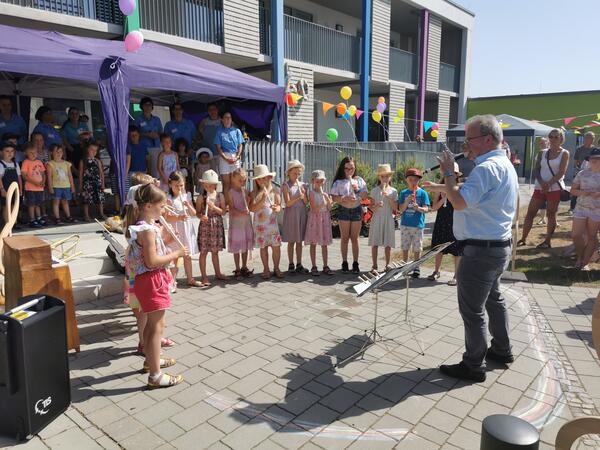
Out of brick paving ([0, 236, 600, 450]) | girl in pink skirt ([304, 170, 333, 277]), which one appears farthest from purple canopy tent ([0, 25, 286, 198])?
brick paving ([0, 236, 600, 450])

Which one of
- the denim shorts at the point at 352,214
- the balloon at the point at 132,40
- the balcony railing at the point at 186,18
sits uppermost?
the balcony railing at the point at 186,18

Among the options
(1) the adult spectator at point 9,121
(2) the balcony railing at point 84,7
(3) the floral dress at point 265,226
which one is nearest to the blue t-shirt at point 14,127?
(1) the adult spectator at point 9,121

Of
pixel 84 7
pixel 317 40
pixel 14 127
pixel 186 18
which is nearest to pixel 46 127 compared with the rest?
pixel 14 127

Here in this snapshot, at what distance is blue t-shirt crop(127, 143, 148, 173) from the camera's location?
8359 mm

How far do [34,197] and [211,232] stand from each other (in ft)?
10.3

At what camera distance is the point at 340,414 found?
3.19 m

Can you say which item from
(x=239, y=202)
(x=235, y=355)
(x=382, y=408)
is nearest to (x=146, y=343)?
(x=235, y=355)

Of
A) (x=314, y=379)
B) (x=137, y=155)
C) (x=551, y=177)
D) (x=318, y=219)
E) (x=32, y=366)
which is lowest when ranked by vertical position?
(x=314, y=379)

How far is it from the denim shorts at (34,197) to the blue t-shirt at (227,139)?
9.82ft

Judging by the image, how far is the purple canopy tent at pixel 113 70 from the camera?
566cm

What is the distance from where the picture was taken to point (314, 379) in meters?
3.68

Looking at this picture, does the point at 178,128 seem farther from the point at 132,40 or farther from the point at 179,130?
the point at 132,40

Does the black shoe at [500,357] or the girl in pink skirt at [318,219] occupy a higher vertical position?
the girl in pink skirt at [318,219]

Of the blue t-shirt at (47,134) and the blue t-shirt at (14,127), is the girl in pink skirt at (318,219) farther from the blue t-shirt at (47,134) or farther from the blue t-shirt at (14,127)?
the blue t-shirt at (14,127)
